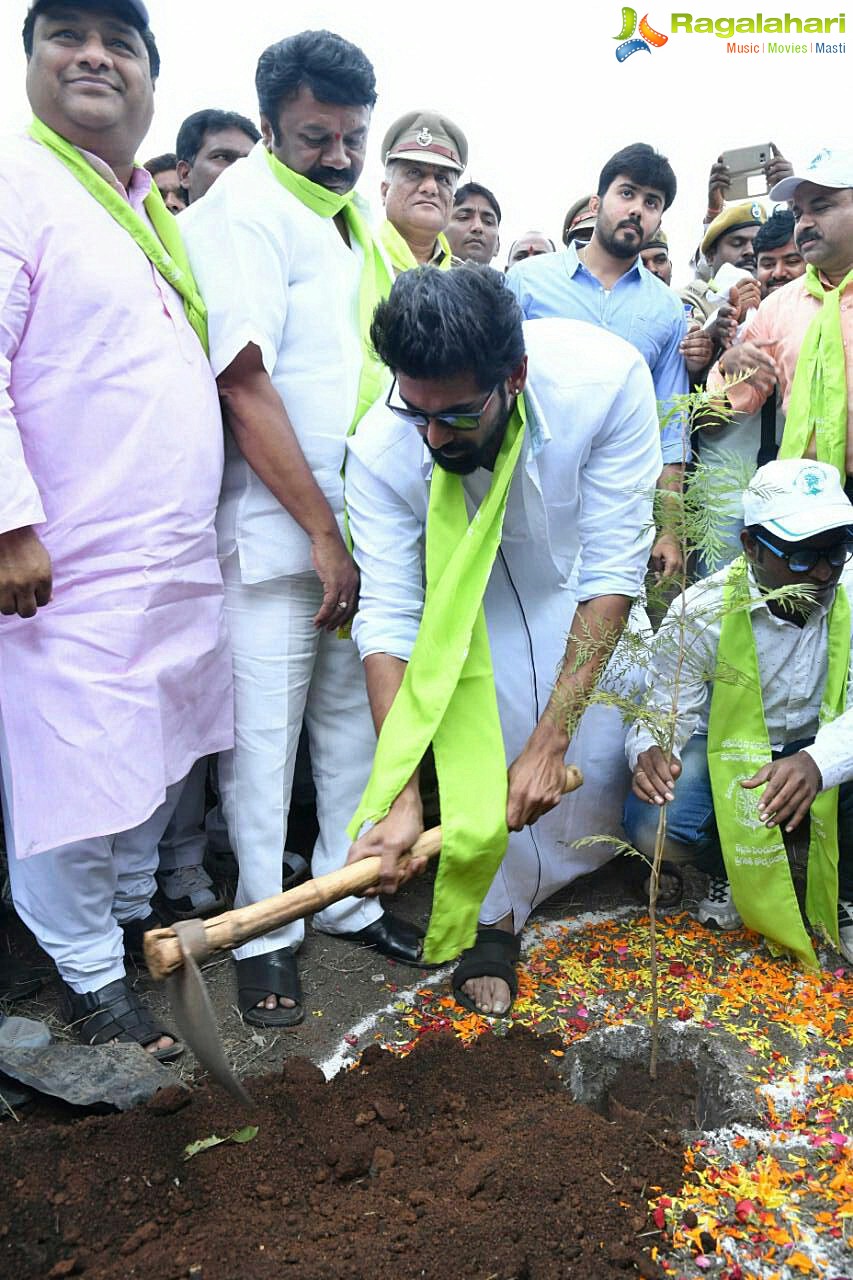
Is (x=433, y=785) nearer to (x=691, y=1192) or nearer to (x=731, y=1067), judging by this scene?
(x=731, y=1067)

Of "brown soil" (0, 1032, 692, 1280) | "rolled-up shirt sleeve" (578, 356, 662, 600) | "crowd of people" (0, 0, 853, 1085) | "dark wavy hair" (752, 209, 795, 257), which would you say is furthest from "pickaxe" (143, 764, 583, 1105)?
"dark wavy hair" (752, 209, 795, 257)

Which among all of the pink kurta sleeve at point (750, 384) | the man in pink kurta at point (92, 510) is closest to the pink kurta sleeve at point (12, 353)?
the man in pink kurta at point (92, 510)

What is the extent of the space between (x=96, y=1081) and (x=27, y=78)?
2.40 m

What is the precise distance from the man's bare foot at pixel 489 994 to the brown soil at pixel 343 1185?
1.24 feet

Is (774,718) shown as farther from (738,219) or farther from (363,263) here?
(738,219)

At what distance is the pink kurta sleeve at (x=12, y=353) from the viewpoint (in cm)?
232

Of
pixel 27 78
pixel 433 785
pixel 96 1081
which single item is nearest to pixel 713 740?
pixel 433 785

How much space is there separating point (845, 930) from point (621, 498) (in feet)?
4.64

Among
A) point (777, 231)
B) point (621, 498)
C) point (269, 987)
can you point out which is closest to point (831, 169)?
point (777, 231)

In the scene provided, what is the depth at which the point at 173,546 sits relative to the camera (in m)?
2.67

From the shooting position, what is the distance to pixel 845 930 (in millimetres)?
3082

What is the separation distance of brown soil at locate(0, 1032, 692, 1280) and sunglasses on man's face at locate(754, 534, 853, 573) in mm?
1527

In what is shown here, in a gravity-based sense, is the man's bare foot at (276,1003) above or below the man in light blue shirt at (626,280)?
below

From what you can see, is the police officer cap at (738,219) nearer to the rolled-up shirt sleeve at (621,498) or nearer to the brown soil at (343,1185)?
the rolled-up shirt sleeve at (621,498)
